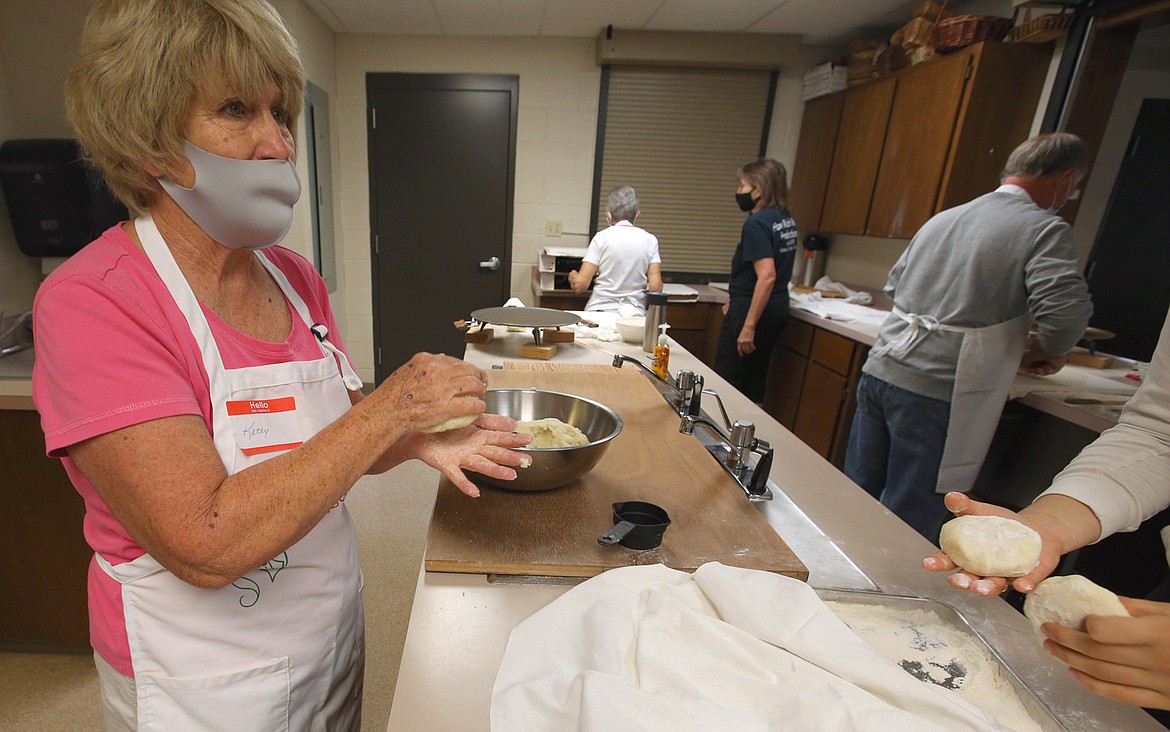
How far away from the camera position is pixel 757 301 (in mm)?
3006

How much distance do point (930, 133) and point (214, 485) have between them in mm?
3454

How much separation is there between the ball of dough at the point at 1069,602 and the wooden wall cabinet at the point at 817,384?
2.12 meters

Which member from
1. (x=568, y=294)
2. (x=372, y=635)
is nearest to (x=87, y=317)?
(x=372, y=635)

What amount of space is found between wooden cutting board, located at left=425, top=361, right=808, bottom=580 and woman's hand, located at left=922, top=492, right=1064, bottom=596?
0.66 ft

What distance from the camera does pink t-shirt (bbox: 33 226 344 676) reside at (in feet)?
1.90

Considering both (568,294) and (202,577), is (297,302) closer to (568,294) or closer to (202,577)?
(202,577)

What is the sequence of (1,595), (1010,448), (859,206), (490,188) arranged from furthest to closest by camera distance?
(490,188)
(859,206)
(1010,448)
(1,595)

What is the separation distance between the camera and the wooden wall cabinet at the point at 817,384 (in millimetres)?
2873

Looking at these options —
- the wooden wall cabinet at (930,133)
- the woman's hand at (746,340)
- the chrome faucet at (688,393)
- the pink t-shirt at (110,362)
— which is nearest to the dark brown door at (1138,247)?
the wooden wall cabinet at (930,133)

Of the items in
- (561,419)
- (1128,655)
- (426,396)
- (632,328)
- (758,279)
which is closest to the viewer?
(1128,655)

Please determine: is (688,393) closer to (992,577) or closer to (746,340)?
(992,577)

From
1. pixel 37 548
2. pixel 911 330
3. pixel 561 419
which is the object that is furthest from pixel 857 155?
pixel 37 548

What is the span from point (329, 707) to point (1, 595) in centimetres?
156

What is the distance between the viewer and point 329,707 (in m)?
0.87
